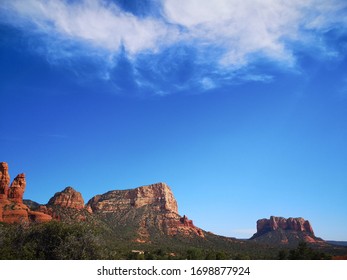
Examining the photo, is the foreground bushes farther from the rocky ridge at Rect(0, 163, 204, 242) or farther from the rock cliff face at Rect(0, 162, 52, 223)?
the rock cliff face at Rect(0, 162, 52, 223)

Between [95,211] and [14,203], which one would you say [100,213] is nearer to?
[95,211]

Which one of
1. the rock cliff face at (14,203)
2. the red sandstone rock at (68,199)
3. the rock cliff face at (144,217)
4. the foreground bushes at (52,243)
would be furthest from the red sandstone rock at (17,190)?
the foreground bushes at (52,243)

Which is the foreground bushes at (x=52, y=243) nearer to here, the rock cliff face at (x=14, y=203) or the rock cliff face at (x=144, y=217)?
the rock cliff face at (x=14, y=203)

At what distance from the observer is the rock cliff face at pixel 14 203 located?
120200 mm

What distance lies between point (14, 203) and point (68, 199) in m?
31.2

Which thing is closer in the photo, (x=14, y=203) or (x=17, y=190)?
(x=14, y=203)

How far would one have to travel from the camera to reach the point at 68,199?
160250 mm

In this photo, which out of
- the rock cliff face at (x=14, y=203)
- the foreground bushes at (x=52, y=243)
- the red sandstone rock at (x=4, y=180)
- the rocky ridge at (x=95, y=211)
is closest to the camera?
the foreground bushes at (x=52, y=243)

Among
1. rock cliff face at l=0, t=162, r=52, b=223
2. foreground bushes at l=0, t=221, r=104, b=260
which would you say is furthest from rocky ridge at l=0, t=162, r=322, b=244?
foreground bushes at l=0, t=221, r=104, b=260

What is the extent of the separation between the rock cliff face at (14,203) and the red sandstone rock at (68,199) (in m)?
21.0

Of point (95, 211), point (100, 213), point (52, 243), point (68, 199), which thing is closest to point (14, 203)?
point (68, 199)
